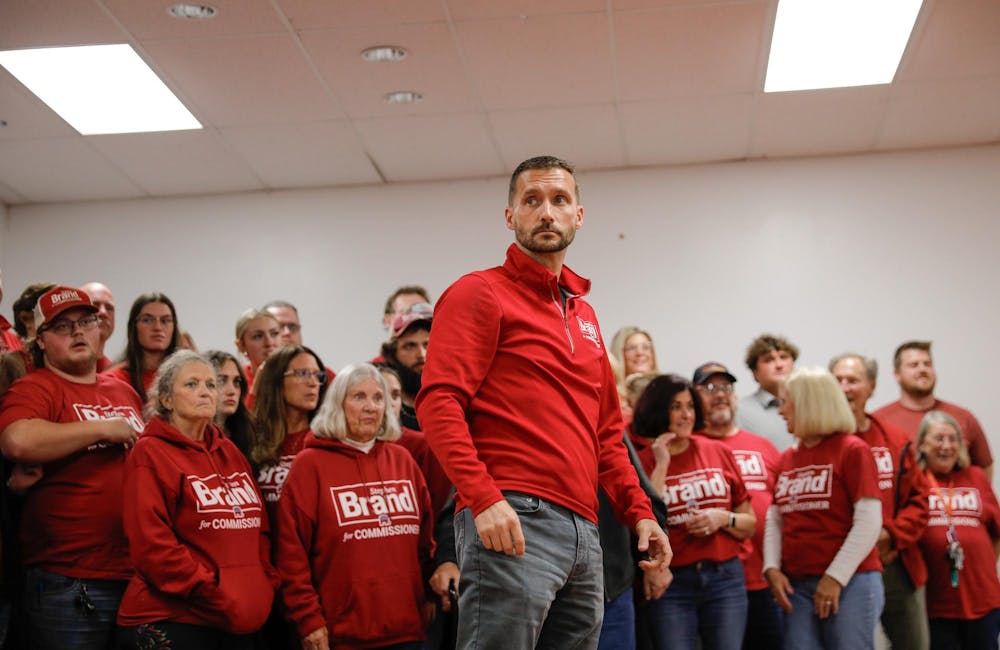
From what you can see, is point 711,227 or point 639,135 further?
point 711,227

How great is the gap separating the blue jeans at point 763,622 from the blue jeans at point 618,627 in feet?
3.63

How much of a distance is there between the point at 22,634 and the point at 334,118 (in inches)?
119

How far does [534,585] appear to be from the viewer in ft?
6.03

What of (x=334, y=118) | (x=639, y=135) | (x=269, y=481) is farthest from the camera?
(x=639, y=135)

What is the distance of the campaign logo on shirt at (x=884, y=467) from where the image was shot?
13.2 ft

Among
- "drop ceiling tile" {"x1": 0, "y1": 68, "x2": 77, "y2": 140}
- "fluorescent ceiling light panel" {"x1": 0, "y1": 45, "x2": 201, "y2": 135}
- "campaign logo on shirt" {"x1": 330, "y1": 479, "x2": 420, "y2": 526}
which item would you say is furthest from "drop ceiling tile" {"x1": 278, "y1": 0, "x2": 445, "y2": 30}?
"campaign logo on shirt" {"x1": 330, "y1": 479, "x2": 420, "y2": 526}

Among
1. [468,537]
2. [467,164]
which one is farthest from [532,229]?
[467,164]

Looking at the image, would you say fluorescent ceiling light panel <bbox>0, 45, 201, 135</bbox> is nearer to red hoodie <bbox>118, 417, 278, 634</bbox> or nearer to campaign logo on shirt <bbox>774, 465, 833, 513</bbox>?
red hoodie <bbox>118, 417, 278, 634</bbox>

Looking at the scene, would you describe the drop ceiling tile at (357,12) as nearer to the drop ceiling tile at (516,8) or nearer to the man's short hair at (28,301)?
the drop ceiling tile at (516,8)

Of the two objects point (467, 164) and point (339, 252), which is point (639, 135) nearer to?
point (467, 164)

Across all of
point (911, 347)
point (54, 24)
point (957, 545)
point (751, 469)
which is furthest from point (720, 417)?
point (54, 24)

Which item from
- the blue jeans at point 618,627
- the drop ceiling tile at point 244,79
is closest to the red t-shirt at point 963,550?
the blue jeans at point 618,627

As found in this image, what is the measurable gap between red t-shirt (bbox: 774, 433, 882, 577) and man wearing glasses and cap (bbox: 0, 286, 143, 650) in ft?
7.31

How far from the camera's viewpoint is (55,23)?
4.22m
